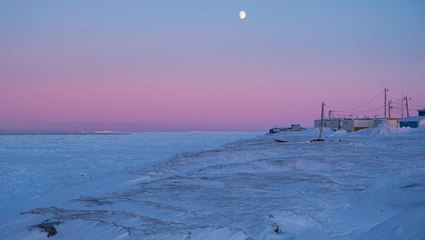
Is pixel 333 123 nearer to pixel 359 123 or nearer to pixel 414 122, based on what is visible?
pixel 359 123

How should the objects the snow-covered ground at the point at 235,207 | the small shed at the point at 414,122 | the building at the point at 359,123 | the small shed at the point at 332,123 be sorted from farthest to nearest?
the small shed at the point at 332,123
the building at the point at 359,123
the small shed at the point at 414,122
the snow-covered ground at the point at 235,207

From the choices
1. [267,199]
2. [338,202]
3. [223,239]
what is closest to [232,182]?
[267,199]

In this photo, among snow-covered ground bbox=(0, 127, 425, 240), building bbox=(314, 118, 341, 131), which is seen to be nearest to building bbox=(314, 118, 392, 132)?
building bbox=(314, 118, 341, 131)

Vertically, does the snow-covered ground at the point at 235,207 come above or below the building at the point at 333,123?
below

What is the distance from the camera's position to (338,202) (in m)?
11.7

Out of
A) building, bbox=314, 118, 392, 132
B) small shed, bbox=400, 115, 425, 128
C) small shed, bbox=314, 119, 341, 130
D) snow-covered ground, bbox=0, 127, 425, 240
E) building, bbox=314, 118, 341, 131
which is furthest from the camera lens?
small shed, bbox=314, 119, 341, 130

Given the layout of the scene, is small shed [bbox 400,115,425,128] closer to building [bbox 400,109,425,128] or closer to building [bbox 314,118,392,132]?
building [bbox 400,109,425,128]

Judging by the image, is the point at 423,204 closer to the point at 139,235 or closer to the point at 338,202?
the point at 338,202

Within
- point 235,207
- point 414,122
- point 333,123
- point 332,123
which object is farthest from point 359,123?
point 235,207

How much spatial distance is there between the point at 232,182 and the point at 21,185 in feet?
32.7

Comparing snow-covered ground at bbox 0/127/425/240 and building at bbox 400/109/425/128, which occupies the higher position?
building at bbox 400/109/425/128

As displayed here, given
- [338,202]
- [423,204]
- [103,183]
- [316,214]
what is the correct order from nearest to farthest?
[423,204]
[316,214]
[338,202]
[103,183]

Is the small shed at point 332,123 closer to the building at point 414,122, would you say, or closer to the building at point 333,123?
the building at point 333,123

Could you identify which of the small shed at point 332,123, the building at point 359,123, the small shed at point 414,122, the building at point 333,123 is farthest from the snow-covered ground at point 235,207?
the small shed at point 332,123
